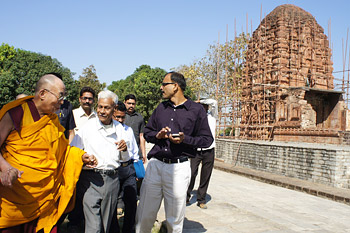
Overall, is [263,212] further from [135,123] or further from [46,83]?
[46,83]

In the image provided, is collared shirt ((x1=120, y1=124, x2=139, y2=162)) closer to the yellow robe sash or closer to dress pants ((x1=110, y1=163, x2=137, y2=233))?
dress pants ((x1=110, y1=163, x2=137, y2=233))

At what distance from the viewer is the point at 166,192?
320cm

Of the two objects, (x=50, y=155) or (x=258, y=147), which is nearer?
(x=50, y=155)

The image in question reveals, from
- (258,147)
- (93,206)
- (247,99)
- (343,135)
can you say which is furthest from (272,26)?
(93,206)

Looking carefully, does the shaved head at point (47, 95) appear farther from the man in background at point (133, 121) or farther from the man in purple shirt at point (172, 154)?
the man in background at point (133, 121)

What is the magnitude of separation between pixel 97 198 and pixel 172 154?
2.77ft

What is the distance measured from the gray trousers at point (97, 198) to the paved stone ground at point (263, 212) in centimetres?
136

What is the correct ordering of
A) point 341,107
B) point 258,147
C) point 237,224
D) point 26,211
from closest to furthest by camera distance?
1. point 26,211
2. point 237,224
3. point 258,147
4. point 341,107

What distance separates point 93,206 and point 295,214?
4198 millimetres

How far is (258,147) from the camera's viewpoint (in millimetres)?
11961

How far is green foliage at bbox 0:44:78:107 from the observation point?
95.1 feet

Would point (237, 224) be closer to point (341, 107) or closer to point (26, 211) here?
point (26, 211)

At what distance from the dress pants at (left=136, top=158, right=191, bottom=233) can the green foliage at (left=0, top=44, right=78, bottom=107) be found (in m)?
27.9

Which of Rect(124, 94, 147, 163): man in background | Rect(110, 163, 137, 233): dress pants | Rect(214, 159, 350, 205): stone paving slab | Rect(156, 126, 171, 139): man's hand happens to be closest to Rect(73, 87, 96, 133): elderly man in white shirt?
Rect(124, 94, 147, 163): man in background
